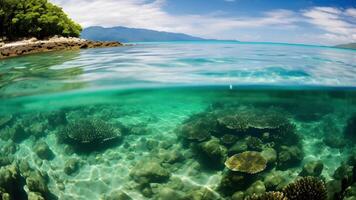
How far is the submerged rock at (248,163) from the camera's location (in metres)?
10.1

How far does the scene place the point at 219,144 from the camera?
11.9 metres

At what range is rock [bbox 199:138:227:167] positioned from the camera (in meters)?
11.6

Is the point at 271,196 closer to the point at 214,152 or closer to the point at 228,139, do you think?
the point at 214,152

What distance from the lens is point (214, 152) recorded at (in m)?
11.6

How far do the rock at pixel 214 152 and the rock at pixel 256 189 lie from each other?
1.83 meters

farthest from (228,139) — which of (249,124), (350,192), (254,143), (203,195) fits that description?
(350,192)

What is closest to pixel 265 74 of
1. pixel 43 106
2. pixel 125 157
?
pixel 125 157

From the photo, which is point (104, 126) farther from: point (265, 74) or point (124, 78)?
point (265, 74)

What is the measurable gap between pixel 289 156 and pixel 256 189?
2.70 metres

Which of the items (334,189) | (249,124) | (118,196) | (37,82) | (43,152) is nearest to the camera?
(334,189)

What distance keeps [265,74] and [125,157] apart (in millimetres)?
7369

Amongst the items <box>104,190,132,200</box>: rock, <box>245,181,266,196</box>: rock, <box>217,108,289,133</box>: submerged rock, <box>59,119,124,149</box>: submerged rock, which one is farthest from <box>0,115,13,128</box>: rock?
<box>245,181,266,196</box>: rock

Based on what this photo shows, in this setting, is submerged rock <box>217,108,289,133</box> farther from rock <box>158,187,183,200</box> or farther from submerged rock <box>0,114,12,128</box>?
submerged rock <box>0,114,12,128</box>

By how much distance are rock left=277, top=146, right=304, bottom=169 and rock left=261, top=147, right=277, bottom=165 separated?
36cm
